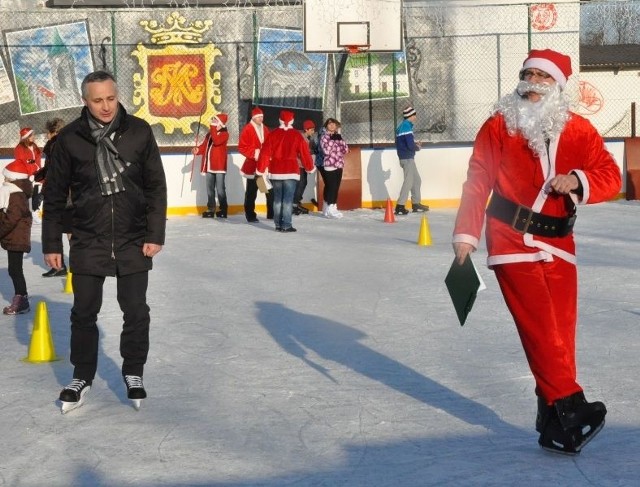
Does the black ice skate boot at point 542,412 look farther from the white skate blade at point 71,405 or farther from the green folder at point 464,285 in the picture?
the white skate blade at point 71,405

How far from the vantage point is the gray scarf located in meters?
5.85

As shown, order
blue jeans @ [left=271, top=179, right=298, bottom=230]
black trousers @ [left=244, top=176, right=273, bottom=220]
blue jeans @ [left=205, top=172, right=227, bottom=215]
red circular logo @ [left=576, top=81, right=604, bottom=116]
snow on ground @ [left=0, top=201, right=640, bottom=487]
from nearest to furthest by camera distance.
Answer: snow on ground @ [left=0, top=201, right=640, bottom=487] < blue jeans @ [left=271, top=179, right=298, bottom=230] < black trousers @ [left=244, top=176, right=273, bottom=220] < blue jeans @ [left=205, top=172, right=227, bottom=215] < red circular logo @ [left=576, top=81, right=604, bottom=116]

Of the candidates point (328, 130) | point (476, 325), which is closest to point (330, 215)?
point (328, 130)

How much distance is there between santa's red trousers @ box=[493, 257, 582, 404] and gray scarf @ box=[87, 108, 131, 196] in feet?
6.19

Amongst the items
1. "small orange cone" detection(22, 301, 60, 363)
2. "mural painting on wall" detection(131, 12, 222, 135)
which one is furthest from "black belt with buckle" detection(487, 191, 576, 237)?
"mural painting on wall" detection(131, 12, 222, 135)

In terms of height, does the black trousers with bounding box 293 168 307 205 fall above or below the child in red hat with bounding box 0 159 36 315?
below

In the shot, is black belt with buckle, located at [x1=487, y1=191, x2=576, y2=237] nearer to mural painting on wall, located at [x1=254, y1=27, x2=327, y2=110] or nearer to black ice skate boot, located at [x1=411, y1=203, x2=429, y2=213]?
black ice skate boot, located at [x1=411, y1=203, x2=429, y2=213]

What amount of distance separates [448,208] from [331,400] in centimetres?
1259

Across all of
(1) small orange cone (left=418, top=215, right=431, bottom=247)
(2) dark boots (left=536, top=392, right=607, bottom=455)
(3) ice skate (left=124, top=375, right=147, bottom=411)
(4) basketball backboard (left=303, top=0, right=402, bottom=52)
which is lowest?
(1) small orange cone (left=418, top=215, right=431, bottom=247)

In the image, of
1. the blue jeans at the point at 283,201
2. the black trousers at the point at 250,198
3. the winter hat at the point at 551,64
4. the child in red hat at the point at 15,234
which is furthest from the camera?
the black trousers at the point at 250,198

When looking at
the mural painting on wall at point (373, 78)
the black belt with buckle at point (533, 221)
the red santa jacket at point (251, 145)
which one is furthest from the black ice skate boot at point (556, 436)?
the mural painting on wall at point (373, 78)

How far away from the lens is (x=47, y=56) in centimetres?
2745

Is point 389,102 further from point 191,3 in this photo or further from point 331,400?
point 331,400

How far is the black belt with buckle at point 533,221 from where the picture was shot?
5.09m
